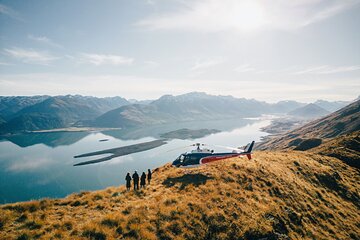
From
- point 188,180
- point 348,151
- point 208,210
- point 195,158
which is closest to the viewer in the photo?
point 208,210

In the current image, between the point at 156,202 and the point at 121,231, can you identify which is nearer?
the point at 121,231

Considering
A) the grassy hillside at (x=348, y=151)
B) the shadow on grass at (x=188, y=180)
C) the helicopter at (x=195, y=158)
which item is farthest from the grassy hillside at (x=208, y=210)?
the grassy hillside at (x=348, y=151)

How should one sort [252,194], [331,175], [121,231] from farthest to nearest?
[331,175], [252,194], [121,231]

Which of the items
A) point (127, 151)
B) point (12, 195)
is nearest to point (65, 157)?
point (127, 151)

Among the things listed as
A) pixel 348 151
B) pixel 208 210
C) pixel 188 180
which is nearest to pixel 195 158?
pixel 188 180

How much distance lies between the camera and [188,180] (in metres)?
23.9

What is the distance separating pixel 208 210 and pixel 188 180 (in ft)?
22.6

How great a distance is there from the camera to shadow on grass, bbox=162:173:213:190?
22.6 m

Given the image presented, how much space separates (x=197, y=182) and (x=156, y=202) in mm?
6470

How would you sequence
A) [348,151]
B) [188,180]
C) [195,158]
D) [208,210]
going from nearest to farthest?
[208,210], [188,180], [195,158], [348,151]

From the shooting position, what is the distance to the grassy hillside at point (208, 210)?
13.7m

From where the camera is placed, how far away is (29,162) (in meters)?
132

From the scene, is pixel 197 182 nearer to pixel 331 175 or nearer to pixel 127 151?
pixel 331 175

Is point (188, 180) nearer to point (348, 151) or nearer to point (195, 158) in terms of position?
point (195, 158)
